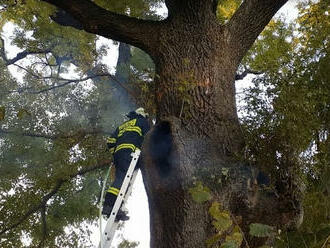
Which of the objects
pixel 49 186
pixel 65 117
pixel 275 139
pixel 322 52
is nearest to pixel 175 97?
pixel 275 139

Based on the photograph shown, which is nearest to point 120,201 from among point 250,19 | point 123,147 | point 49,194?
point 123,147

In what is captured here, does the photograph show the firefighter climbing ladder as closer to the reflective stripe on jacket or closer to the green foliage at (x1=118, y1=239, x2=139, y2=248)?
the reflective stripe on jacket

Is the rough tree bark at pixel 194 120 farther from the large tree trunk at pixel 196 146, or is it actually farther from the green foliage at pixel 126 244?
the green foliage at pixel 126 244

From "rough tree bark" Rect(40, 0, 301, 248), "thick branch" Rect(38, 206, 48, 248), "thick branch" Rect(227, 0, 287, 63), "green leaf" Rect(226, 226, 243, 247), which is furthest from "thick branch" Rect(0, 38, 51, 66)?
"green leaf" Rect(226, 226, 243, 247)

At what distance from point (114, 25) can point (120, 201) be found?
2180 mm

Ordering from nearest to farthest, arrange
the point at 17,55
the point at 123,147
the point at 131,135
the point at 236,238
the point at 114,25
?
the point at 236,238, the point at 123,147, the point at 131,135, the point at 114,25, the point at 17,55

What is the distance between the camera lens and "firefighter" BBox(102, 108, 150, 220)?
4.09 meters

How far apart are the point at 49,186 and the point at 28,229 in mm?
1164

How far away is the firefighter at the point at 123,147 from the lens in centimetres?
409

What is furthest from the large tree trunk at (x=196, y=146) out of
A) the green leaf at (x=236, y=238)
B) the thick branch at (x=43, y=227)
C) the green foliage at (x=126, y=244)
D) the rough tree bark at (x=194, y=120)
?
the green foliage at (x=126, y=244)

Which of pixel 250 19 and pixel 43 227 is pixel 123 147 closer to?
pixel 250 19

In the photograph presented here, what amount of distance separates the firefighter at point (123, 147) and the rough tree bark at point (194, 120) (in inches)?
20.1

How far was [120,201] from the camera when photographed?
380 centimetres

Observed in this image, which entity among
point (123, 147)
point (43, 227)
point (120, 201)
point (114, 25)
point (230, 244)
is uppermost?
point (114, 25)
